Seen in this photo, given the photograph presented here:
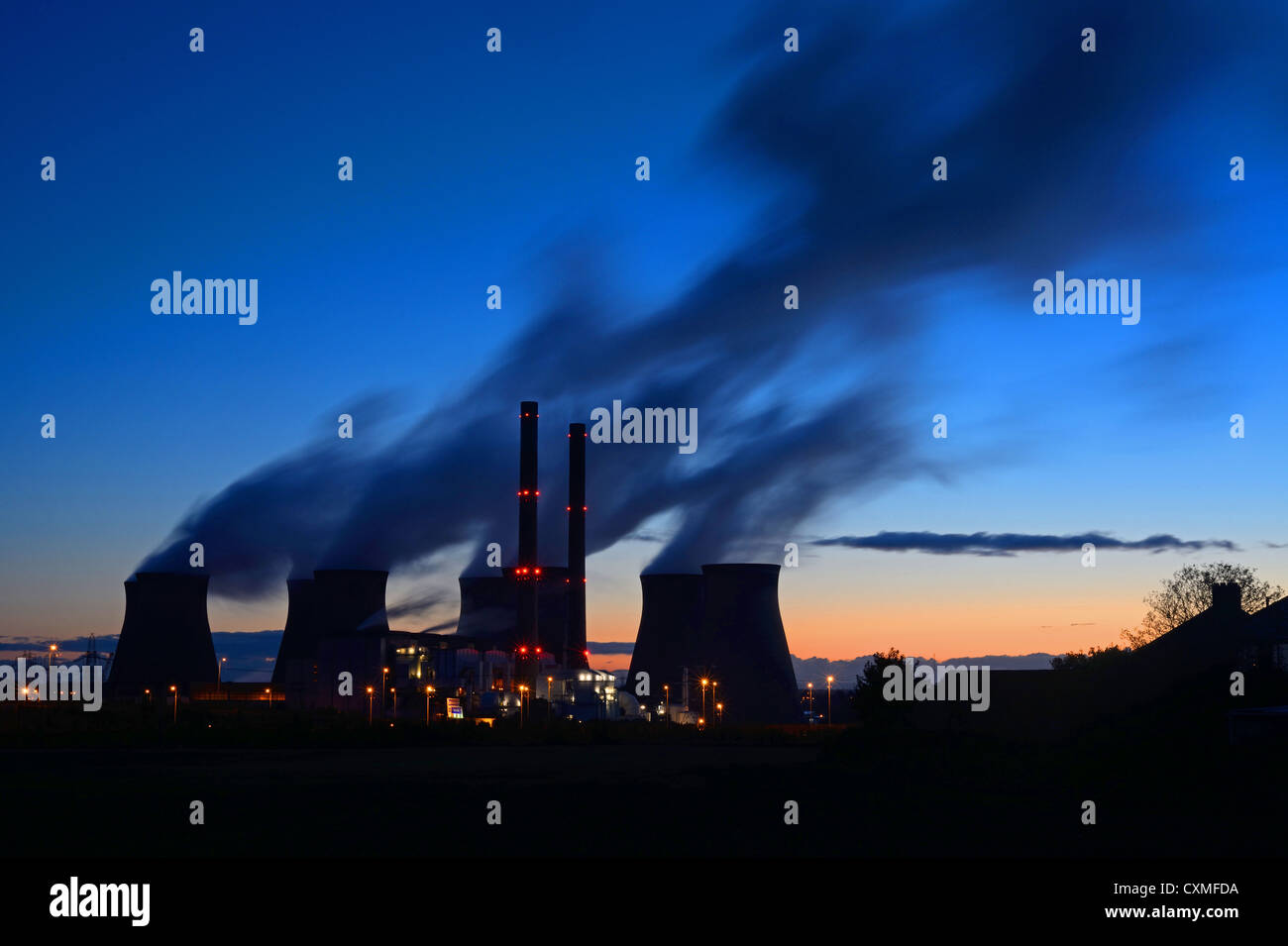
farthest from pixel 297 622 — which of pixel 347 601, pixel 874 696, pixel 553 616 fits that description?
pixel 874 696

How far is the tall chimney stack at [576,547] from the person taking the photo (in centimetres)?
9331

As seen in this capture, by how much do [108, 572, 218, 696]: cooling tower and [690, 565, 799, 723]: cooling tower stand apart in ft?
129

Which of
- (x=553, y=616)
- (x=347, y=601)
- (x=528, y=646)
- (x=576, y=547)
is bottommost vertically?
(x=528, y=646)

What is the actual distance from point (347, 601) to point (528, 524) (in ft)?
54.2

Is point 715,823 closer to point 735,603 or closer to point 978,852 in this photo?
point 978,852

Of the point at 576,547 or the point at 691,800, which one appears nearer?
the point at 691,800

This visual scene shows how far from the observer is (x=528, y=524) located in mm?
89250

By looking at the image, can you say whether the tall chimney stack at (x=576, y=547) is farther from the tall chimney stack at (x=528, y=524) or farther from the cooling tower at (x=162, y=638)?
the cooling tower at (x=162, y=638)

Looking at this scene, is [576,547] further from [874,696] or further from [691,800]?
[691,800]

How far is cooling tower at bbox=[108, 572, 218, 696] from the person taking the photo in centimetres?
8962
